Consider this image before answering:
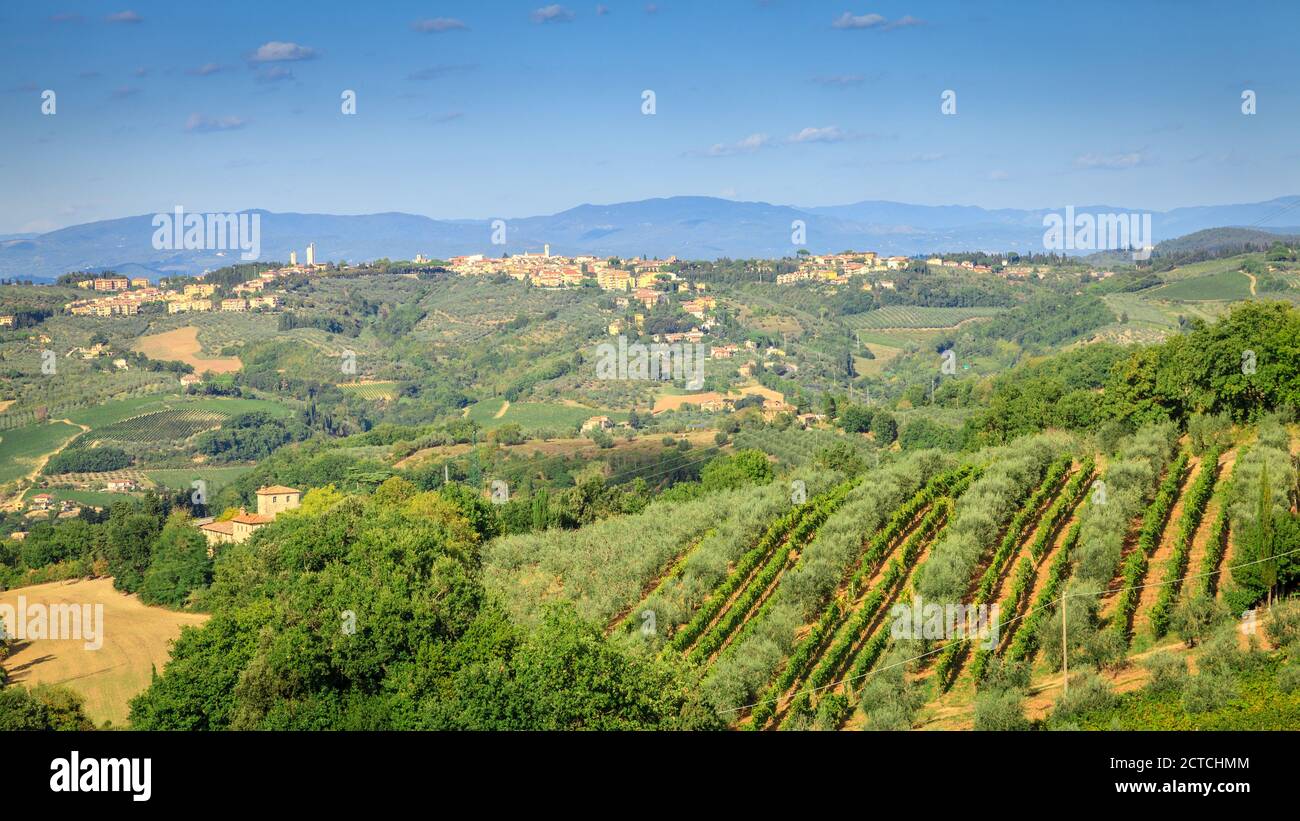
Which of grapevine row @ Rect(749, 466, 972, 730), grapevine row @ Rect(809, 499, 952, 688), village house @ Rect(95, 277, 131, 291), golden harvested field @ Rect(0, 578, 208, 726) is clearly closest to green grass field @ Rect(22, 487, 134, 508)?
golden harvested field @ Rect(0, 578, 208, 726)

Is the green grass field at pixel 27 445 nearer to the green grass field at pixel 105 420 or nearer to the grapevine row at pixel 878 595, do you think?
the green grass field at pixel 105 420

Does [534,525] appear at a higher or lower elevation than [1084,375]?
lower

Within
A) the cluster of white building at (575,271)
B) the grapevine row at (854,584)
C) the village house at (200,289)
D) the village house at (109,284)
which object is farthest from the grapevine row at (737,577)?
the village house at (109,284)

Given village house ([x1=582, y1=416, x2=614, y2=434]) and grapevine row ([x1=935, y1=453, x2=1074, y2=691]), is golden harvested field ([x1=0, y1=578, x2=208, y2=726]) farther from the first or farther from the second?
village house ([x1=582, y1=416, x2=614, y2=434])

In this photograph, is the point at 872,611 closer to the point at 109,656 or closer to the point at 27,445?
the point at 109,656

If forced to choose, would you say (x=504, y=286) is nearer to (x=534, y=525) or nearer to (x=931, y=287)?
(x=931, y=287)
